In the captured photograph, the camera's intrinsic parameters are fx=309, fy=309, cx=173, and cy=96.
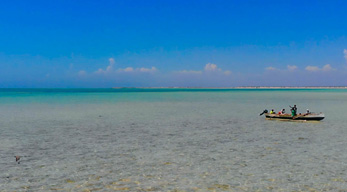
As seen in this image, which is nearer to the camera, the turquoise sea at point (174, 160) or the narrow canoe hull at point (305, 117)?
the turquoise sea at point (174, 160)

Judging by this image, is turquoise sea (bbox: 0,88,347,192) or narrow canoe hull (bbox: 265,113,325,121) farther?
narrow canoe hull (bbox: 265,113,325,121)

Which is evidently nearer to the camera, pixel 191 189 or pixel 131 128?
pixel 191 189

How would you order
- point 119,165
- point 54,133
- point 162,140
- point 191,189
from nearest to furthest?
point 191,189 → point 119,165 → point 162,140 → point 54,133

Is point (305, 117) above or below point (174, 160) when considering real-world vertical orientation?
above

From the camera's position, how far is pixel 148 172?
11570mm

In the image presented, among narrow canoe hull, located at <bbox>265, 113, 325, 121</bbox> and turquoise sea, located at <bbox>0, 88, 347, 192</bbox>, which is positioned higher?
narrow canoe hull, located at <bbox>265, 113, 325, 121</bbox>

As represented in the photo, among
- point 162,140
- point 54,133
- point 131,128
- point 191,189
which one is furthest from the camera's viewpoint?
point 131,128

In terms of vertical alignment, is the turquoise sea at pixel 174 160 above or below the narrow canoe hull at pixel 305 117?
below

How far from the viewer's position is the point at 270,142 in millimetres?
17578

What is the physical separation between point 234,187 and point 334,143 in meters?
9.82

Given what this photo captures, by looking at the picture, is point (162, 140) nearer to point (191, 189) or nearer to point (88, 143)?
point (88, 143)

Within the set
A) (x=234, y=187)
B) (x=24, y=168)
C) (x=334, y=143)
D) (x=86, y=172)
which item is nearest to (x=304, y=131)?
(x=334, y=143)

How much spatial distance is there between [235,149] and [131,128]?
10064mm

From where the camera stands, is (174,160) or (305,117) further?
(305,117)
